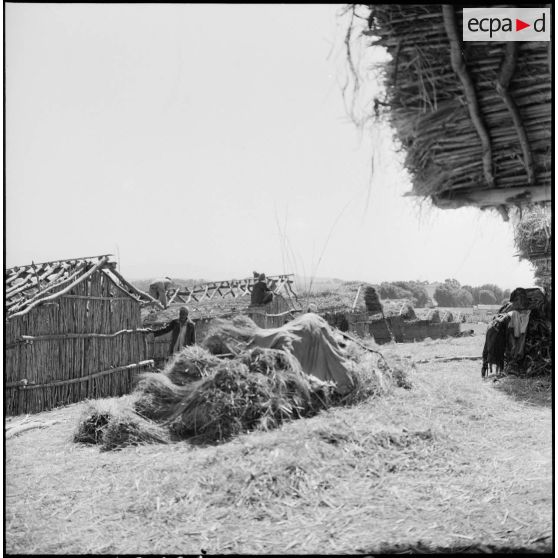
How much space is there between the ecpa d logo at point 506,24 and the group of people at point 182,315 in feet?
23.8

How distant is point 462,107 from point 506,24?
1.36ft

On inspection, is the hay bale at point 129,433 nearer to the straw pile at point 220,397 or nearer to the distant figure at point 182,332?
the straw pile at point 220,397

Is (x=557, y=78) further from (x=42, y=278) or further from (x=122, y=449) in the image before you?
(x=42, y=278)

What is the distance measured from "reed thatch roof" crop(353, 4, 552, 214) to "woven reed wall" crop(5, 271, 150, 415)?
6.69 meters

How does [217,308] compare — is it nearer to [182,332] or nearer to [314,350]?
[182,332]

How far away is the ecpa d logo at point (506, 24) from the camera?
7.33 ft

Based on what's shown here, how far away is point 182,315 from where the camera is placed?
9.44m

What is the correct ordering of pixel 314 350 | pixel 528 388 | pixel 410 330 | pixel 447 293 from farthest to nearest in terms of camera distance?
pixel 447 293 < pixel 410 330 < pixel 528 388 < pixel 314 350

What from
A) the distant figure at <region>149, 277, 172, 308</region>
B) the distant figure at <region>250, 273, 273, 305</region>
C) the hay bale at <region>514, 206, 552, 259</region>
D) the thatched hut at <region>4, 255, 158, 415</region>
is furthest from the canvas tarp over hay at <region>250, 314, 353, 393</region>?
the distant figure at <region>149, 277, 172, 308</region>

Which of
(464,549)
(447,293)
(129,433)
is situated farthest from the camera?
(447,293)

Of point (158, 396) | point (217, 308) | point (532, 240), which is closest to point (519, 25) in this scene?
point (158, 396)

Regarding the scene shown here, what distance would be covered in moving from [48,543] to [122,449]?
2213 mm

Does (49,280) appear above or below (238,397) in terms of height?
above

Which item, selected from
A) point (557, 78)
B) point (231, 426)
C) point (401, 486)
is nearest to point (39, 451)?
point (231, 426)
